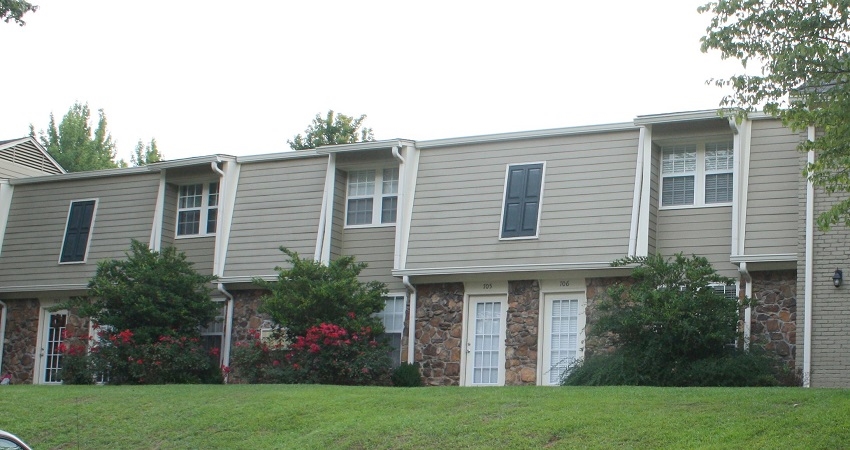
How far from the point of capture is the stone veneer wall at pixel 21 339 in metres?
26.7

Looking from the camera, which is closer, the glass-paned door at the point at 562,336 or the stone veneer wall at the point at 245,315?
the glass-paned door at the point at 562,336

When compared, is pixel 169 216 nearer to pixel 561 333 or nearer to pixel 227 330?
pixel 227 330

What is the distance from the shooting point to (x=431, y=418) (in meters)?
15.1

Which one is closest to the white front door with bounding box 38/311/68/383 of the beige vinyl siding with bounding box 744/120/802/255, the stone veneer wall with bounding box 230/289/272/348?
the stone veneer wall with bounding box 230/289/272/348

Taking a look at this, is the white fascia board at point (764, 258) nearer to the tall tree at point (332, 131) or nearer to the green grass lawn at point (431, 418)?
the green grass lawn at point (431, 418)

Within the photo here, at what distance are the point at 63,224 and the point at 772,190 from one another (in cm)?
1622

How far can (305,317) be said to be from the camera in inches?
861

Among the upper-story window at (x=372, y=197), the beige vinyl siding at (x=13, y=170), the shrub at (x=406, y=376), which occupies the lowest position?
the shrub at (x=406, y=376)

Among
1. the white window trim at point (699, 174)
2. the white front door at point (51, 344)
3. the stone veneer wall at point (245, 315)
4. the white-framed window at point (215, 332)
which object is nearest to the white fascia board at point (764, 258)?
the white window trim at point (699, 174)

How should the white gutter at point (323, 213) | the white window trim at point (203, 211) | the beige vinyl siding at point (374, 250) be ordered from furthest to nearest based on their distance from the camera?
the white window trim at point (203, 211) → the white gutter at point (323, 213) → the beige vinyl siding at point (374, 250)

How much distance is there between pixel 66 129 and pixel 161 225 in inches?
957

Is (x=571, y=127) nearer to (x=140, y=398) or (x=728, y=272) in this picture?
(x=728, y=272)

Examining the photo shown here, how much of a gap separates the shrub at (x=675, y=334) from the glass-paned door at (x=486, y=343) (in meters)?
2.75

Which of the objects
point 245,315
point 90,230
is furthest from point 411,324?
point 90,230
